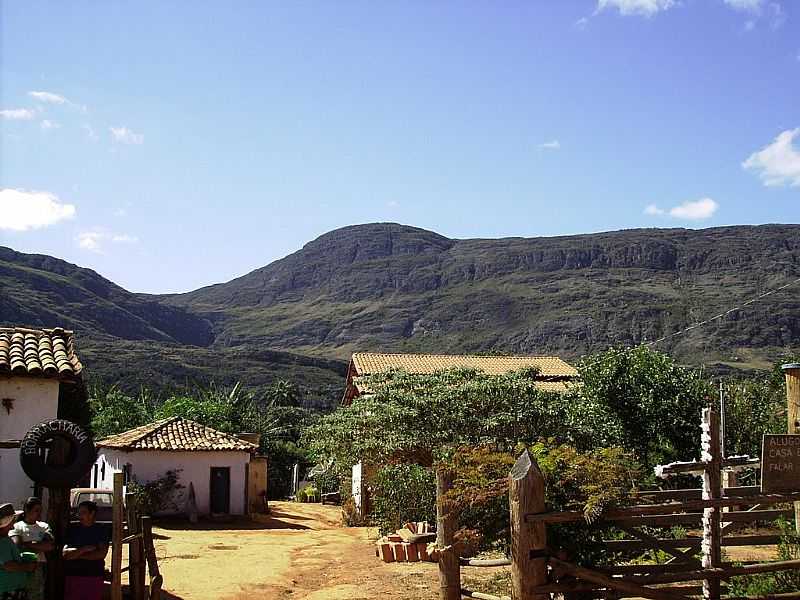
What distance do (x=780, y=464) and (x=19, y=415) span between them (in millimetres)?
10935

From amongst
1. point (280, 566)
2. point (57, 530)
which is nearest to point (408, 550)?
point (280, 566)

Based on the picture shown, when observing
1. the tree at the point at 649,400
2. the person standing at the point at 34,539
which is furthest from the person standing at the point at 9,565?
the tree at the point at 649,400

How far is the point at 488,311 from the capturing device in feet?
504

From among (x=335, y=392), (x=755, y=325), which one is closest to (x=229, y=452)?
(x=335, y=392)

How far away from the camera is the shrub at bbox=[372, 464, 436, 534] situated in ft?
64.6

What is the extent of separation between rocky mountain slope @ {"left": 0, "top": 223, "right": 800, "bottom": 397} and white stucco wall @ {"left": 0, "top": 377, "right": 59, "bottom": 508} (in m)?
73.5

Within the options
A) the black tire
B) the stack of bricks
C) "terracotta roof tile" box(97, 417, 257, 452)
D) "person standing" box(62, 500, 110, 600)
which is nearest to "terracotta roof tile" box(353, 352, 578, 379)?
"terracotta roof tile" box(97, 417, 257, 452)

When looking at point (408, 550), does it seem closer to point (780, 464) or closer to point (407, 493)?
point (407, 493)

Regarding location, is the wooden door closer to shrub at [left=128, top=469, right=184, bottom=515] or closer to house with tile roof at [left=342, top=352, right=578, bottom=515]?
shrub at [left=128, top=469, right=184, bottom=515]

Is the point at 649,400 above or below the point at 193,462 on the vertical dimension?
above

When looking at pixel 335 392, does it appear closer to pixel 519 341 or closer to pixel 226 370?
pixel 226 370

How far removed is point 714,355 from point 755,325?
Answer: 557 inches

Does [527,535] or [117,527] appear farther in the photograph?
[117,527]

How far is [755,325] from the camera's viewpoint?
105 metres
